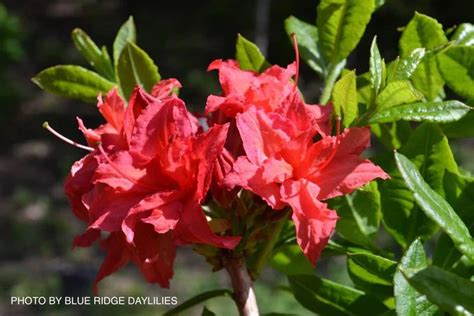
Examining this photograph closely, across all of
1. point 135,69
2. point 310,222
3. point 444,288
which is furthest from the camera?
point 135,69

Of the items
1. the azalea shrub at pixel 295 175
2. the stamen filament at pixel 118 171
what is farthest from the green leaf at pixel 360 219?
the stamen filament at pixel 118 171

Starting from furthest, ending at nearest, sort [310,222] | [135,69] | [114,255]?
[135,69]
[114,255]
[310,222]

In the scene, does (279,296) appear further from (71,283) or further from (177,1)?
(177,1)

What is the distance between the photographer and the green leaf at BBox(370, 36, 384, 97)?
667 millimetres

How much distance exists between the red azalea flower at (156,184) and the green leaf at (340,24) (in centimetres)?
20

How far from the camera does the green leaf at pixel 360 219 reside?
811mm

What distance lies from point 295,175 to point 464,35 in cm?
24

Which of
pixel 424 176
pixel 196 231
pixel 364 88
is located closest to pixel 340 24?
pixel 364 88

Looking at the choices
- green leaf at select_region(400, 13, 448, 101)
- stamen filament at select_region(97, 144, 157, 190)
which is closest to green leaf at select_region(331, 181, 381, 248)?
green leaf at select_region(400, 13, 448, 101)

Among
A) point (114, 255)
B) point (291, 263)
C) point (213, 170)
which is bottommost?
point (291, 263)

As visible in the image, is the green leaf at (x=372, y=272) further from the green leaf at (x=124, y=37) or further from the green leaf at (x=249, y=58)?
the green leaf at (x=124, y=37)

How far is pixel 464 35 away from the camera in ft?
2.60

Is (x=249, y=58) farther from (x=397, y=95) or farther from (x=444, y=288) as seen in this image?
(x=444, y=288)

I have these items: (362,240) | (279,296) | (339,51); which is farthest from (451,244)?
(279,296)
